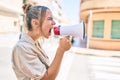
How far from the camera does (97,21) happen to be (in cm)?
2016

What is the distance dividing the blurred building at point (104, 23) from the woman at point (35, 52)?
1709 cm

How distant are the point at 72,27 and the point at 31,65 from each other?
1.46 feet

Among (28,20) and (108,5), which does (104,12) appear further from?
(28,20)

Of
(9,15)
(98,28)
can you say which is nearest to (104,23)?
(98,28)

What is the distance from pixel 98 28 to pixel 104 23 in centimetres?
92

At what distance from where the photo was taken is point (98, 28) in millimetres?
20156

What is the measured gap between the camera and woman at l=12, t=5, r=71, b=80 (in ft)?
5.21

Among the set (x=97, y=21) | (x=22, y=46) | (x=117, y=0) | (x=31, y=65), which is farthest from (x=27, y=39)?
(x=97, y=21)

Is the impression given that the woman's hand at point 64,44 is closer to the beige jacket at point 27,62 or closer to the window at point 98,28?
the beige jacket at point 27,62

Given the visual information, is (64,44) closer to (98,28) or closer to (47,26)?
(47,26)

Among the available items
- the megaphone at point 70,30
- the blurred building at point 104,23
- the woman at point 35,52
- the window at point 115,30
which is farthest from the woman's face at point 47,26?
the window at point 115,30

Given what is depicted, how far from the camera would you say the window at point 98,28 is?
19698 mm

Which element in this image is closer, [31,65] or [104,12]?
[31,65]

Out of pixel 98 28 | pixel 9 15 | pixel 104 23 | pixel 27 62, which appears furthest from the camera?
pixel 9 15
